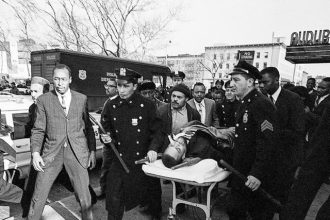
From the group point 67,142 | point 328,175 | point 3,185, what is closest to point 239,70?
point 328,175

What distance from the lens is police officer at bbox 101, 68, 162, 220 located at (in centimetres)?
299

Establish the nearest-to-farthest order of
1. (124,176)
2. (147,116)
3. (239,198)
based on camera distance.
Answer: (239,198)
(124,176)
(147,116)

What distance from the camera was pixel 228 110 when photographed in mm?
5648

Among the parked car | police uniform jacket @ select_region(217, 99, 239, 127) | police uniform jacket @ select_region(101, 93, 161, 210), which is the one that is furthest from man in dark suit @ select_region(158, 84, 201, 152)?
the parked car

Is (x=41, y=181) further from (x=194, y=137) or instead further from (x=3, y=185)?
(x=194, y=137)

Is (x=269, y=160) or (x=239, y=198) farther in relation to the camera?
(x=239, y=198)

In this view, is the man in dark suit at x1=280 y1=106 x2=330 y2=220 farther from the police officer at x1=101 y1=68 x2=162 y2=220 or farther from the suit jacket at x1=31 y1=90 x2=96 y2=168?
the suit jacket at x1=31 y1=90 x2=96 y2=168

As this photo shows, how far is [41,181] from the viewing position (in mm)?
2773

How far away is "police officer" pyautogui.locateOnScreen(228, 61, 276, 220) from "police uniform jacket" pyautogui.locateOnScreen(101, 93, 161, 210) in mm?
1025

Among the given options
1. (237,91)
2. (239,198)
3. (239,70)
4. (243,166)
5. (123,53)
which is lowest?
(239,198)

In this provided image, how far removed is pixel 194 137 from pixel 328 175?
1775 mm

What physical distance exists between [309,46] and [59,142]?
55.6 ft

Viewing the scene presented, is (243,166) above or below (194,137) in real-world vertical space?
below

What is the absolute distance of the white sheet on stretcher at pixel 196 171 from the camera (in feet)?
8.18
